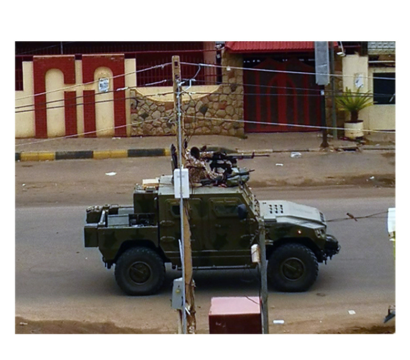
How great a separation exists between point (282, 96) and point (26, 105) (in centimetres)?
704

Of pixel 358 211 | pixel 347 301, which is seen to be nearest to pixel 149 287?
pixel 347 301

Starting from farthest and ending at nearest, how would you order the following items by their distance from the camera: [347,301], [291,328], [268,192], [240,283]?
[268,192], [240,283], [347,301], [291,328]

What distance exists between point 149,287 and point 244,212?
6.36 ft

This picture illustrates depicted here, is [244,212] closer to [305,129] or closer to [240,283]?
[240,283]

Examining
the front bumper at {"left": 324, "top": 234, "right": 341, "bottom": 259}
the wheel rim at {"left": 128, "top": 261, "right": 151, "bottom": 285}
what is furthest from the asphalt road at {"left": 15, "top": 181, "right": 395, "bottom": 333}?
the front bumper at {"left": 324, "top": 234, "right": 341, "bottom": 259}

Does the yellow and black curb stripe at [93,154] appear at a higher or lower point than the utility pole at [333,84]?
lower

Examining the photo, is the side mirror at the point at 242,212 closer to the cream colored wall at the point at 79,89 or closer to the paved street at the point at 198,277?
the paved street at the point at 198,277

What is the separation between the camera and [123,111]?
2477 cm

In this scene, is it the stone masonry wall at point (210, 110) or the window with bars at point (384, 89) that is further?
the window with bars at point (384, 89)

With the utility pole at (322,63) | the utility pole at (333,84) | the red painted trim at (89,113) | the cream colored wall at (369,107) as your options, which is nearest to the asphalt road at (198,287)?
the utility pole at (322,63)

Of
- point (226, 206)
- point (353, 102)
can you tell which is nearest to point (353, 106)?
point (353, 102)

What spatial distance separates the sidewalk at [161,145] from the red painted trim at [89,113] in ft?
0.80

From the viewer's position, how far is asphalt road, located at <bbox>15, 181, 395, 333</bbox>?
12406 millimetres

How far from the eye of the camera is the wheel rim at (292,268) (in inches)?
517
